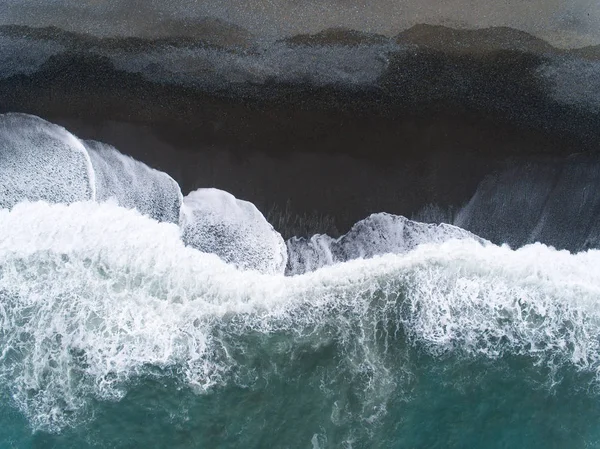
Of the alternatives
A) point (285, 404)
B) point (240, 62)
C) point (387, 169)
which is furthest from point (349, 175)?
point (285, 404)

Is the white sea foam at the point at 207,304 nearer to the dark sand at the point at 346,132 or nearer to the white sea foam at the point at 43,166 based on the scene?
the white sea foam at the point at 43,166

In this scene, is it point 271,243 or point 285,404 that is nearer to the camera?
point 285,404

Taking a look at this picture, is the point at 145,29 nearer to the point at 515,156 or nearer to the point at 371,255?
the point at 371,255

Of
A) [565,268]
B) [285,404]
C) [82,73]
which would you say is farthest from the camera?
[82,73]

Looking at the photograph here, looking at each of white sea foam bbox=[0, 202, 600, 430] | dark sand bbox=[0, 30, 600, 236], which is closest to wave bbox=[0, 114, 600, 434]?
white sea foam bbox=[0, 202, 600, 430]

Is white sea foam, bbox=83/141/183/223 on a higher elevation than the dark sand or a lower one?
lower

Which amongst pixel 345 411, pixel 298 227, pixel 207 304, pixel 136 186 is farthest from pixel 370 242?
pixel 136 186

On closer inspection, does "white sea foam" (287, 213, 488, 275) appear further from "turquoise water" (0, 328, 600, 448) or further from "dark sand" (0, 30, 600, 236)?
"turquoise water" (0, 328, 600, 448)
